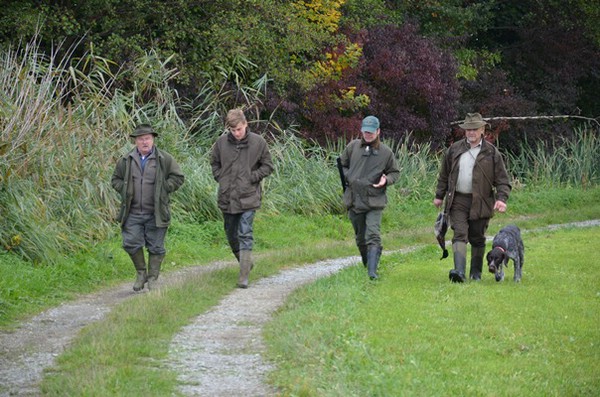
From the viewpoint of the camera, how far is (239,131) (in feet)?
43.8

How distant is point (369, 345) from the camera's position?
9180mm

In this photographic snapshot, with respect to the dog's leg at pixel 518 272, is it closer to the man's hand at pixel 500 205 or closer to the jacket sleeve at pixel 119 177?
the man's hand at pixel 500 205

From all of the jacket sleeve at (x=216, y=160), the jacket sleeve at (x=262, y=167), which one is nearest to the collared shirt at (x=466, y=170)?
the jacket sleeve at (x=262, y=167)

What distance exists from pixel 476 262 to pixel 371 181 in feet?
4.87

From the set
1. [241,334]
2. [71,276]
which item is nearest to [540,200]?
[71,276]

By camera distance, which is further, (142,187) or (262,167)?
(262,167)

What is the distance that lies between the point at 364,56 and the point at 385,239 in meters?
9.35

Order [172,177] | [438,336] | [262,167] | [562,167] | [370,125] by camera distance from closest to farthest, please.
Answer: [438,336], [172,177], [370,125], [262,167], [562,167]

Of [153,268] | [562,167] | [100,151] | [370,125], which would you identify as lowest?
[562,167]

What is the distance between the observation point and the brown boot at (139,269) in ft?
43.2

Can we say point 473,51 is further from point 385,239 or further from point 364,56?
point 385,239

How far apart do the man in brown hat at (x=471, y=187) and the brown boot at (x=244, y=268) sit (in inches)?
85.8

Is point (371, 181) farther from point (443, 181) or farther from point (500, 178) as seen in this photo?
point (500, 178)

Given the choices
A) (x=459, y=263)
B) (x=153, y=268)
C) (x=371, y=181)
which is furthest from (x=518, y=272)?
(x=153, y=268)
